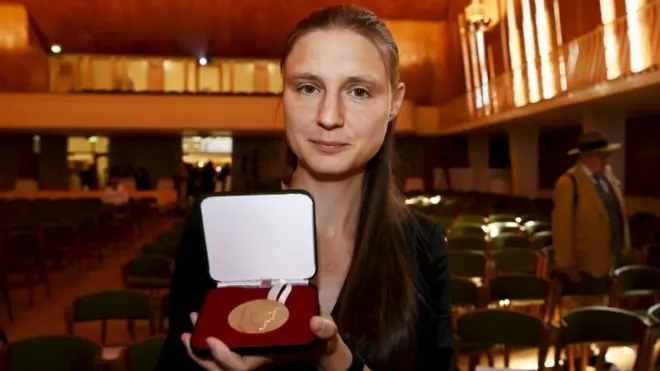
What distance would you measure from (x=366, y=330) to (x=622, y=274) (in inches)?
215

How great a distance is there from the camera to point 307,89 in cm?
122

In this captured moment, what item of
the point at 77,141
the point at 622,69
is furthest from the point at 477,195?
the point at 77,141

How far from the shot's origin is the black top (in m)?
1.21

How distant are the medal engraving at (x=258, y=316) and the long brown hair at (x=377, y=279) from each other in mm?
209

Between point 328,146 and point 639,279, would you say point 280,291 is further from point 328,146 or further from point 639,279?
point 639,279

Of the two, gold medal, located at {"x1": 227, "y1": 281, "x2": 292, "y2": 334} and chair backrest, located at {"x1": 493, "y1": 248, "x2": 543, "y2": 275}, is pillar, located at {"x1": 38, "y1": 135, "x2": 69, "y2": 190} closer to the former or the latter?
chair backrest, located at {"x1": 493, "y1": 248, "x2": 543, "y2": 275}

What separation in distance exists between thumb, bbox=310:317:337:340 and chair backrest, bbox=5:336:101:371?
297 cm

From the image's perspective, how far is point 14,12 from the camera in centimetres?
2406

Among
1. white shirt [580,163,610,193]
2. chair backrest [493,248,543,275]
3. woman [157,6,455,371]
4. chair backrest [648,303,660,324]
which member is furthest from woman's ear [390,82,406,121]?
chair backrest [493,248,543,275]

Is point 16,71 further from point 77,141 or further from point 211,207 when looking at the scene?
point 211,207

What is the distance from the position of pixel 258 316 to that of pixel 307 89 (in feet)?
1.31

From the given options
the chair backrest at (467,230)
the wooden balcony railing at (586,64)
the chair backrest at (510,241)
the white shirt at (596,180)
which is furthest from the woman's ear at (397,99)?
the chair backrest at (467,230)

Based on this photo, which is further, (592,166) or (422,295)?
(592,166)

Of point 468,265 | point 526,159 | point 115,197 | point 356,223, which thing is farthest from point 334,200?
point 526,159
